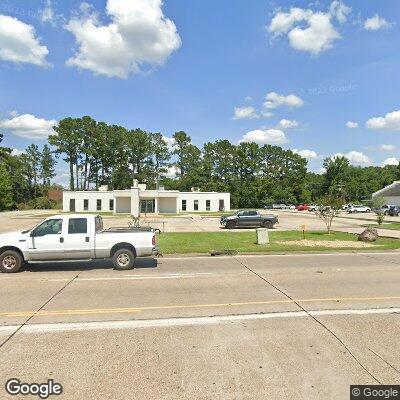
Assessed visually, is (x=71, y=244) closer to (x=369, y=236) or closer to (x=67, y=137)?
(x=369, y=236)

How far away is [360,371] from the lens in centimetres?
488

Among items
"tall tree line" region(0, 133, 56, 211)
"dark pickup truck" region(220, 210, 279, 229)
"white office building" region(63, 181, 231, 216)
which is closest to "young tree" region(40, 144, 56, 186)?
"tall tree line" region(0, 133, 56, 211)

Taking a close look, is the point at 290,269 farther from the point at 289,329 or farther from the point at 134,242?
the point at 289,329

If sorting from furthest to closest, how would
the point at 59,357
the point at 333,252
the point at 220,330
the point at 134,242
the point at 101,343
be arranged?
the point at 333,252 < the point at 134,242 < the point at 220,330 < the point at 101,343 < the point at 59,357

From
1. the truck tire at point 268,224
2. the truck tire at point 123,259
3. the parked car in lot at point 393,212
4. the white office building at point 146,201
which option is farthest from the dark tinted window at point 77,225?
the parked car in lot at point 393,212

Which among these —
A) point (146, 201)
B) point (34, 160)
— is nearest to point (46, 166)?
point (34, 160)

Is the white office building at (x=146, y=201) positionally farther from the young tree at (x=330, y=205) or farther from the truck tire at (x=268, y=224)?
the young tree at (x=330, y=205)

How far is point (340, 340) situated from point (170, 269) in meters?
A: 7.52

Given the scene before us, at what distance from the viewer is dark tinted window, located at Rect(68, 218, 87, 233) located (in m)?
12.4

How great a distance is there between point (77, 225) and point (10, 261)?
2380 millimetres

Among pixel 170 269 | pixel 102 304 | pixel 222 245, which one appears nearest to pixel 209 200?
pixel 222 245

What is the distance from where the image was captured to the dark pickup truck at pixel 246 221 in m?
32.5

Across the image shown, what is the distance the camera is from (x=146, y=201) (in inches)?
2539

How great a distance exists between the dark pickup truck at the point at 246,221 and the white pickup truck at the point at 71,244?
2020 centimetres
